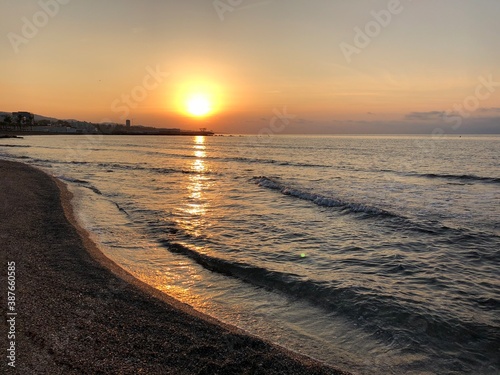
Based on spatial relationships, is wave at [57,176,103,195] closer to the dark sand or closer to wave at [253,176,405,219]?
wave at [253,176,405,219]

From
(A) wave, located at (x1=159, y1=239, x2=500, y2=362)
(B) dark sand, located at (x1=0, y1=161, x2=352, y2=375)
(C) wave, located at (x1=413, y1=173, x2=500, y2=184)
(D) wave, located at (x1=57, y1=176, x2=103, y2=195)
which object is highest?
(C) wave, located at (x1=413, y1=173, x2=500, y2=184)

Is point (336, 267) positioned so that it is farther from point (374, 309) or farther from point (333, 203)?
point (333, 203)

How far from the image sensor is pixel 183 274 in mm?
10227

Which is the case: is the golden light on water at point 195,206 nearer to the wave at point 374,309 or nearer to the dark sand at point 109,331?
the wave at point 374,309

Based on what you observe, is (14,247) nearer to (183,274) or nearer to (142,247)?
(142,247)

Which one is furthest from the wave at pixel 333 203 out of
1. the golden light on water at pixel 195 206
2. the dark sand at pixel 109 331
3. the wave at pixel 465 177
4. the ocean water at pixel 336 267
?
the wave at pixel 465 177

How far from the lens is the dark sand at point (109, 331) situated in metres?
5.20

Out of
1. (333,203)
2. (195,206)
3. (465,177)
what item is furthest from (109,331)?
(465,177)

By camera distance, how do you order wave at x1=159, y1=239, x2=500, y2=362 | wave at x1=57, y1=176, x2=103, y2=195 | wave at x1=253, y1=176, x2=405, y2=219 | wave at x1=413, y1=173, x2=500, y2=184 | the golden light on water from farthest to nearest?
wave at x1=413, y1=173, x2=500, y2=184 → wave at x1=57, y1=176, x2=103, y2=195 → wave at x1=253, y1=176, x2=405, y2=219 → the golden light on water → wave at x1=159, y1=239, x2=500, y2=362

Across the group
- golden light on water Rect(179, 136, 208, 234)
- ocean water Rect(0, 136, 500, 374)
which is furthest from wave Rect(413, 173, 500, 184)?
golden light on water Rect(179, 136, 208, 234)

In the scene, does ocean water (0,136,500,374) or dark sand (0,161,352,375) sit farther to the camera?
ocean water (0,136,500,374)

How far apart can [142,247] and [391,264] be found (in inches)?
336

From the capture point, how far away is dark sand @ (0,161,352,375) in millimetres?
5199

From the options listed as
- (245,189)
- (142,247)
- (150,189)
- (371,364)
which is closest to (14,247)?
(142,247)
